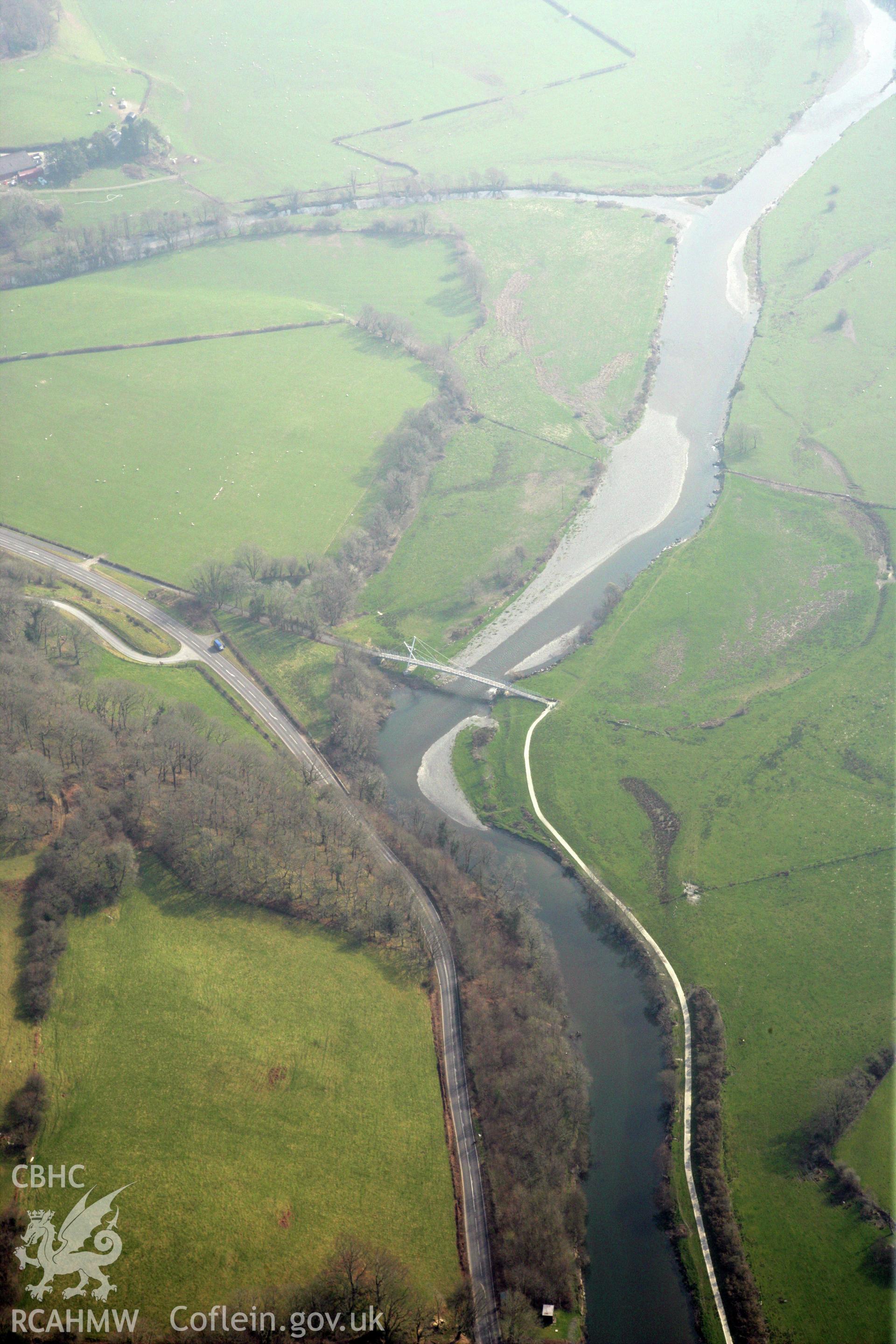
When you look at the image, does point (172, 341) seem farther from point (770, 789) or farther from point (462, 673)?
point (770, 789)

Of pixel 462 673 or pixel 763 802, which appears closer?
pixel 763 802

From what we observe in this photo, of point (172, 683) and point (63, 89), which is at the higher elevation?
point (63, 89)

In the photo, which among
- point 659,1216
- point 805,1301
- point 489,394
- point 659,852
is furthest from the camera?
point 489,394

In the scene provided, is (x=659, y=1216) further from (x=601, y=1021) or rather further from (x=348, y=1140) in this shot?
(x=348, y=1140)

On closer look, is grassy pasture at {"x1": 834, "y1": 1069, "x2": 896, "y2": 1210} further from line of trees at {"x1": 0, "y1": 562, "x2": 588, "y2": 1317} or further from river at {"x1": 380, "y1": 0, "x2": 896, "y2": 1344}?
line of trees at {"x1": 0, "y1": 562, "x2": 588, "y2": 1317}

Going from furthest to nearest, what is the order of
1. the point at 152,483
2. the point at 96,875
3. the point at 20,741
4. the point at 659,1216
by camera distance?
1. the point at 152,483
2. the point at 20,741
3. the point at 96,875
4. the point at 659,1216

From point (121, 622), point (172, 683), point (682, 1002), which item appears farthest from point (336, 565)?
point (682, 1002)

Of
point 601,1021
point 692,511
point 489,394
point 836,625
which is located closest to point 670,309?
point 489,394
